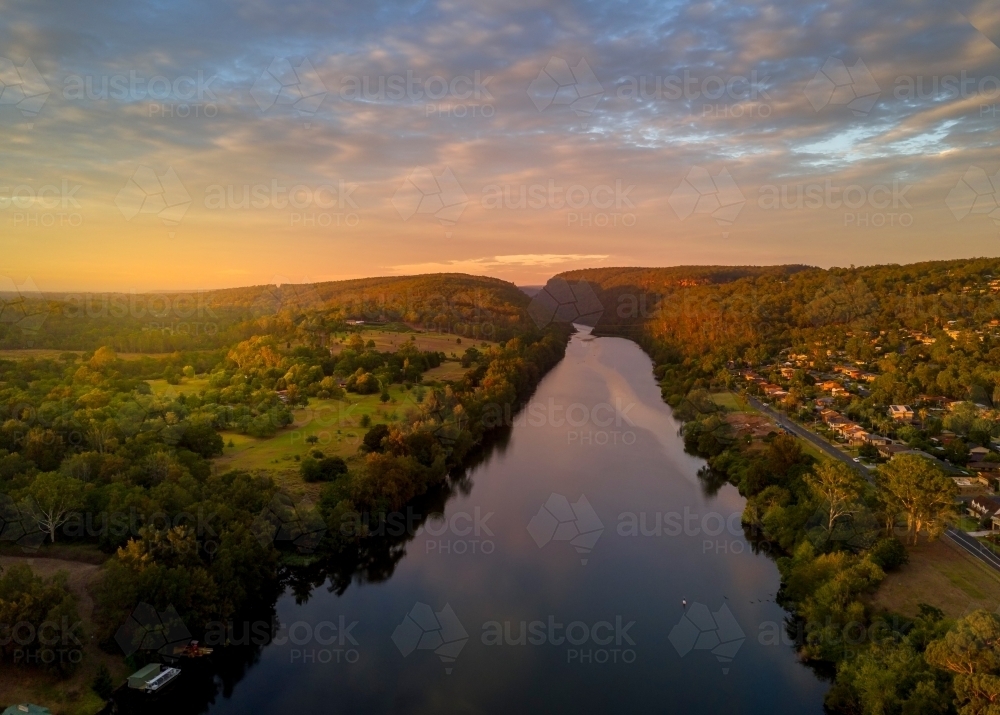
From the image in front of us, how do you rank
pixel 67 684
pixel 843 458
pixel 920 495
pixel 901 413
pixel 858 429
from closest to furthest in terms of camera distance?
pixel 67 684 → pixel 920 495 → pixel 843 458 → pixel 858 429 → pixel 901 413

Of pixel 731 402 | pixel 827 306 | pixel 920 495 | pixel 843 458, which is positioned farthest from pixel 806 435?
pixel 827 306

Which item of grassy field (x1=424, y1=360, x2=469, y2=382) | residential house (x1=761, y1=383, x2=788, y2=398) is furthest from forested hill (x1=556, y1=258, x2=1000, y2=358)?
grassy field (x1=424, y1=360, x2=469, y2=382)

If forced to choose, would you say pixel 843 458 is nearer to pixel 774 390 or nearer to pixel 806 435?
pixel 806 435

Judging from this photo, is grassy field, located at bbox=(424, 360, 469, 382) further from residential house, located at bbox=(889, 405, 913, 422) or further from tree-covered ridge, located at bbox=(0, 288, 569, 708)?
residential house, located at bbox=(889, 405, 913, 422)

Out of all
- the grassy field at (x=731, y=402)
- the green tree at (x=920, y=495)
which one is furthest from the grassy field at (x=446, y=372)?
the green tree at (x=920, y=495)

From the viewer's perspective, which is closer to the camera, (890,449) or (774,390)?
(890,449)

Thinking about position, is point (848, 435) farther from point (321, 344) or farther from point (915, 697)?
point (321, 344)

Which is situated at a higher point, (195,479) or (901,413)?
(195,479)

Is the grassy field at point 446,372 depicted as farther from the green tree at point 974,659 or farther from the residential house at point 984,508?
the green tree at point 974,659
